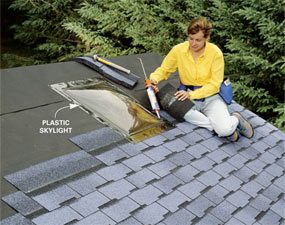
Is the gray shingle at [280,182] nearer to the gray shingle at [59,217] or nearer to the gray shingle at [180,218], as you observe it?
the gray shingle at [180,218]

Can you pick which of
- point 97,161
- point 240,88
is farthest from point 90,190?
point 240,88

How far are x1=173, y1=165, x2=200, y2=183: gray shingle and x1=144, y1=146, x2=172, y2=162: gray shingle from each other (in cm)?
18

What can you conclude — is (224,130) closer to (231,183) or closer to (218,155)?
(218,155)

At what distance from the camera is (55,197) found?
2.64 metres

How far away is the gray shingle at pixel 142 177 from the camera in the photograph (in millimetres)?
3053

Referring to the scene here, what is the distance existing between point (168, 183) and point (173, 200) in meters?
0.19

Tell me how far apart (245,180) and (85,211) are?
1649 mm

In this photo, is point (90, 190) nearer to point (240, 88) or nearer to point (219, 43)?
point (240, 88)

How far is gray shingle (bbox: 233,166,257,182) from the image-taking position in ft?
12.2

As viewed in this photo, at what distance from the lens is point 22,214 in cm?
242

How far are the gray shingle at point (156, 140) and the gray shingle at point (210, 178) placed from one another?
0.46 m

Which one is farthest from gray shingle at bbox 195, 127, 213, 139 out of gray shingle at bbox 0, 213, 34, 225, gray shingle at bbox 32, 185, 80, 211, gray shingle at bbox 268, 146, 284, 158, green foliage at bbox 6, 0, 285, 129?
green foliage at bbox 6, 0, 285, 129

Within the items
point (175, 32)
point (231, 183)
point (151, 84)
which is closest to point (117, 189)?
point (231, 183)

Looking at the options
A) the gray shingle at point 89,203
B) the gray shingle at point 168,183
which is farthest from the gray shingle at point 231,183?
the gray shingle at point 89,203
